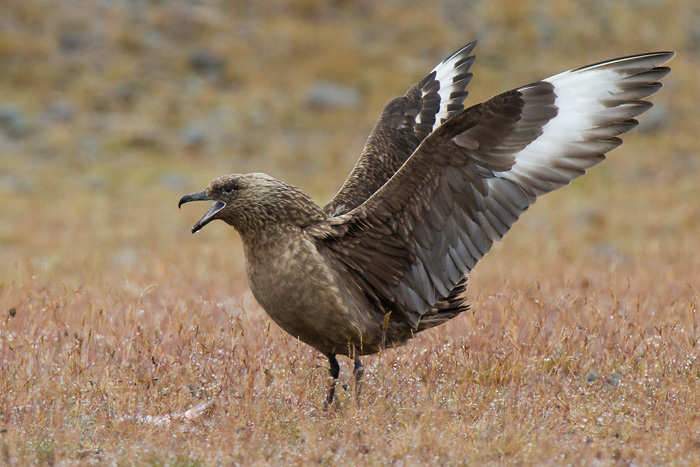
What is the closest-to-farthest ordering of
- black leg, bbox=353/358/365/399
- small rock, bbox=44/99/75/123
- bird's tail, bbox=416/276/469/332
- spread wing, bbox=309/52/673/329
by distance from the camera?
spread wing, bbox=309/52/673/329 → black leg, bbox=353/358/365/399 → bird's tail, bbox=416/276/469/332 → small rock, bbox=44/99/75/123

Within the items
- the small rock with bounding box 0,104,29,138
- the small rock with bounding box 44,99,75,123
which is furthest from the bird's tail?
the small rock with bounding box 44,99,75,123

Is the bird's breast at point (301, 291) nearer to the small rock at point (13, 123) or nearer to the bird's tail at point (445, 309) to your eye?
the bird's tail at point (445, 309)

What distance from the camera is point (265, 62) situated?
16875 millimetres

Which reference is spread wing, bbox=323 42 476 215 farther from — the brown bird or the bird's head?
the brown bird

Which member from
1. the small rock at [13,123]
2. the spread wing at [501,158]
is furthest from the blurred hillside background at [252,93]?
the spread wing at [501,158]

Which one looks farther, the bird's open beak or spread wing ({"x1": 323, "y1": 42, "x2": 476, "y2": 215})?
spread wing ({"x1": 323, "y1": 42, "x2": 476, "y2": 215})

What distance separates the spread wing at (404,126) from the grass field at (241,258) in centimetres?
95

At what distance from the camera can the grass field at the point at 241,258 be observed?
3.68 meters

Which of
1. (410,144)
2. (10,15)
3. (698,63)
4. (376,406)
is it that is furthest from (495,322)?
(10,15)

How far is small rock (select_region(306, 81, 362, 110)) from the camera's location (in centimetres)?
1585

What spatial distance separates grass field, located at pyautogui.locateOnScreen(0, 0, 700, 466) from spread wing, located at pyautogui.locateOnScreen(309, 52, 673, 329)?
2.43 feet

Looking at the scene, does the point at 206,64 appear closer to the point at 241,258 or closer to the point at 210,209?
the point at 241,258

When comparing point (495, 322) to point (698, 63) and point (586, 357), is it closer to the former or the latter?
point (586, 357)

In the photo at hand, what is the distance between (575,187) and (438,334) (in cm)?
931
